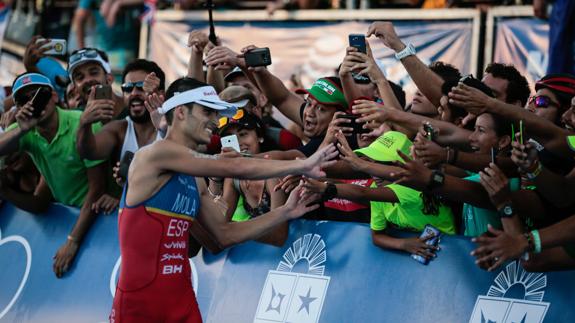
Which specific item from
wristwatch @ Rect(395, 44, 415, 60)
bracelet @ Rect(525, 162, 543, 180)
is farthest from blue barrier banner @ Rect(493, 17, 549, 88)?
bracelet @ Rect(525, 162, 543, 180)

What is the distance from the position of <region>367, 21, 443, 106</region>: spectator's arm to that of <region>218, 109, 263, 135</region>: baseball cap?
1.43 m

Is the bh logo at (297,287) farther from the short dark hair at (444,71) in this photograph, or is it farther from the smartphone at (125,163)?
the short dark hair at (444,71)

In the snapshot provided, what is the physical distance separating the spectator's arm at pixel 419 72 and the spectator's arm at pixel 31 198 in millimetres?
3935

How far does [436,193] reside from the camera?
6617 mm

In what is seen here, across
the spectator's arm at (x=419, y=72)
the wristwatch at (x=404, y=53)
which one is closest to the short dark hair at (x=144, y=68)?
the spectator's arm at (x=419, y=72)

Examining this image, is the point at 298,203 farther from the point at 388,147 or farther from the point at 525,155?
the point at 525,155

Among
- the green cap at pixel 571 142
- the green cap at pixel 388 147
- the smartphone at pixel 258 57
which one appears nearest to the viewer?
the green cap at pixel 571 142

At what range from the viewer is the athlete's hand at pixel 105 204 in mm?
9398

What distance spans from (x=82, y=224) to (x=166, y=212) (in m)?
3.03

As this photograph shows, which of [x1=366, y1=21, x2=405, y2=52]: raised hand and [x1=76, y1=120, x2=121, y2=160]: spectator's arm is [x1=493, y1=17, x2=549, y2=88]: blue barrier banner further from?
[x1=76, y1=120, x2=121, y2=160]: spectator's arm

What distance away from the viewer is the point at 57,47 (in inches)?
417

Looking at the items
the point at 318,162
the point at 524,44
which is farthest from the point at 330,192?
the point at 524,44

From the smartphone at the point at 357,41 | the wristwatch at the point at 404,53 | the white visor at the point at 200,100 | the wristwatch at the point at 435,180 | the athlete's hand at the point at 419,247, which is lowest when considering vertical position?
the athlete's hand at the point at 419,247

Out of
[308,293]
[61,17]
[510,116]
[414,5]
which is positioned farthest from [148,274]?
[61,17]
